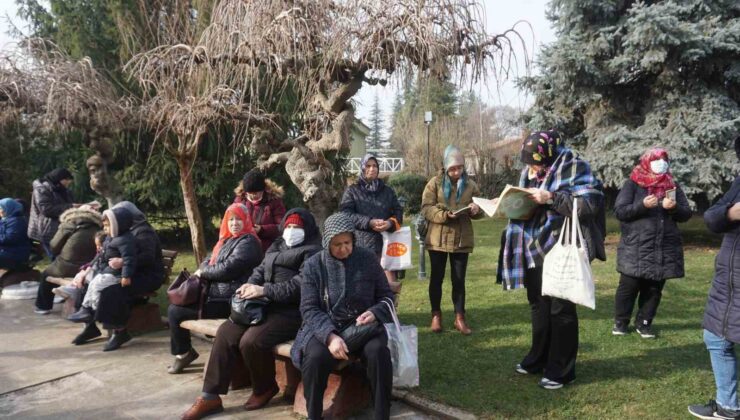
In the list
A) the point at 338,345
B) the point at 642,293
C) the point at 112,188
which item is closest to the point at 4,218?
the point at 112,188

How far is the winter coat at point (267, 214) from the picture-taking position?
17.0ft

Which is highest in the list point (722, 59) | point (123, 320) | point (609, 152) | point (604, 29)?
point (604, 29)

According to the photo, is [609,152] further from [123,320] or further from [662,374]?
[123,320]

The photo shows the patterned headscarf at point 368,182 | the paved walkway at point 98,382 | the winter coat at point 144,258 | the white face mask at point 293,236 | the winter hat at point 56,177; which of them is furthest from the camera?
the winter hat at point 56,177

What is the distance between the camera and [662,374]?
13.3ft

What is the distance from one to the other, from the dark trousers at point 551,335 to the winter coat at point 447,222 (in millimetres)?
1176

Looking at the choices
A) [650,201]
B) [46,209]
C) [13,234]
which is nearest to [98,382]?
[13,234]

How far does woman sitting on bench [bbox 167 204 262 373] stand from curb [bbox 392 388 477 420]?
155cm

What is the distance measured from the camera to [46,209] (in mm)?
7277

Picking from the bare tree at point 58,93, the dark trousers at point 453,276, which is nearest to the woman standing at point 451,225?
the dark trousers at point 453,276

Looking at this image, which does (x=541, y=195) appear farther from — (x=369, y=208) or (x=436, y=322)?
(x=436, y=322)

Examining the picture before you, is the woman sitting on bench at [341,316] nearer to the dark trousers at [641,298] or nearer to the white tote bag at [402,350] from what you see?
A: the white tote bag at [402,350]

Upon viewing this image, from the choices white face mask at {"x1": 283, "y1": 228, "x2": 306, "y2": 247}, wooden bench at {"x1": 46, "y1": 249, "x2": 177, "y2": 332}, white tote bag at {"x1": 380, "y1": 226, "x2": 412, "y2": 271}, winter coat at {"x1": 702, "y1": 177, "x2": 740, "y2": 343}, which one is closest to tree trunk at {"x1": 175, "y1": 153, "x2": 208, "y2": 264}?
wooden bench at {"x1": 46, "y1": 249, "x2": 177, "y2": 332}

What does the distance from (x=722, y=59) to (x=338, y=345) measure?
10.5 m
